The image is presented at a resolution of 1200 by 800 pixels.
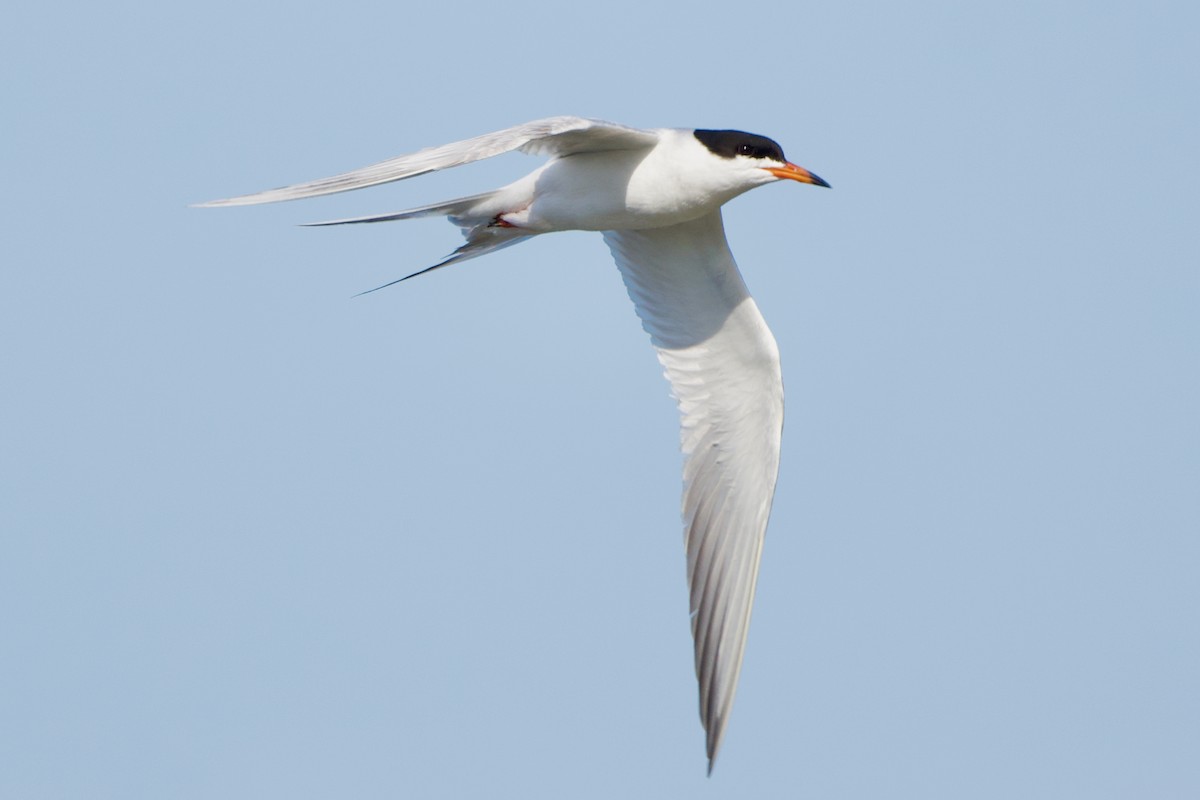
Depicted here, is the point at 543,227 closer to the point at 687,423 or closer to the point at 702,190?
the point at 702,190

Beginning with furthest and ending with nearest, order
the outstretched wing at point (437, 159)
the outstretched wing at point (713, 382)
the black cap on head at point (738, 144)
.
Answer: the outstretched wing at point (713, 382) < the black cap on head at point (738, 144) < the outstretched wing at point (437, 159)

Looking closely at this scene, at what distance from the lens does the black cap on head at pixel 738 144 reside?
771cm

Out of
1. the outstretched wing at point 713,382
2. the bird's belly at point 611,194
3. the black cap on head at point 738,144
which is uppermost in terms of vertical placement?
the black cap on head at point 738,144

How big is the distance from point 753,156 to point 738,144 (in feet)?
0.34

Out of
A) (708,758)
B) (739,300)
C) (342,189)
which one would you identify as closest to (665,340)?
(739,300)

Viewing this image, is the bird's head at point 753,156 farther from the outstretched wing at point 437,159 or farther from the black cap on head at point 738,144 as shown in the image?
the outstretched wing at point 437,159

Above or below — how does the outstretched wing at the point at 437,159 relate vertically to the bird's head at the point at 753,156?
below

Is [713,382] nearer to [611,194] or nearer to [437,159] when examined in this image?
[611,194]

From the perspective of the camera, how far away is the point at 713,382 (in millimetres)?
9039

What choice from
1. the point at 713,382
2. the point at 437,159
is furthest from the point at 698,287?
the point at 437,159

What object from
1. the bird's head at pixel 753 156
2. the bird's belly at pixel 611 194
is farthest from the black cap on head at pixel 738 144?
the bird's belly at pixel 611 194

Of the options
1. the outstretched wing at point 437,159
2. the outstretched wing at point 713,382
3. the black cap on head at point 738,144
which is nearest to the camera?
the outstretched wing at point 437,159

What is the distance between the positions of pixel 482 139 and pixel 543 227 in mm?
1744

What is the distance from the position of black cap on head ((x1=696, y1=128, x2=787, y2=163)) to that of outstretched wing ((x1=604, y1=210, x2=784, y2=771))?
844 millimetres
